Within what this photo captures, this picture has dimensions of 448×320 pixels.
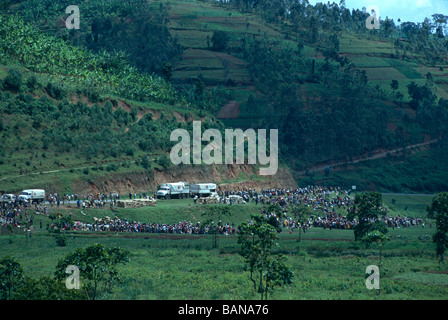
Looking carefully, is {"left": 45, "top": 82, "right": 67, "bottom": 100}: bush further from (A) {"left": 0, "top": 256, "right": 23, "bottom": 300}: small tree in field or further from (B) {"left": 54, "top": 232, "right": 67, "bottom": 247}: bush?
(A) {"left": 0, "top": 256, "right": 23, "bottom": 300}: small tree in field

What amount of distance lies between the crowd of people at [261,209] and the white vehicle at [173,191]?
213 cm

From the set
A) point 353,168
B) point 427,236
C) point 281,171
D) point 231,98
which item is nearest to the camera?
point 427,236

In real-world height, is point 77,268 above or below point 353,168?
above

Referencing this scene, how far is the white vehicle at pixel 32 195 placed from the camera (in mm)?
59231

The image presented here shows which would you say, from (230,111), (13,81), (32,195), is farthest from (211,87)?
(32,195)

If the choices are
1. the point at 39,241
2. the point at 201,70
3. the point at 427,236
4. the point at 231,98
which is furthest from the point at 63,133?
the point at 201,70

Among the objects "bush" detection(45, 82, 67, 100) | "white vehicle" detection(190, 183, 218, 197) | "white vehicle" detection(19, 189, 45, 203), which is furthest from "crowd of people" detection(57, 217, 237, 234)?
"bush" detection(45, 82, 67, 100)

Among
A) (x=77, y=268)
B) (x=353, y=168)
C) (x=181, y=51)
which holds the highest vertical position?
(x=181, y=51)

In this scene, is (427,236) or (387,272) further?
(427,236)

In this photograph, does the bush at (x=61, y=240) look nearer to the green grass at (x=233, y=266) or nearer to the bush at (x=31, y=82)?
the green grass at (x=233, y=266)
